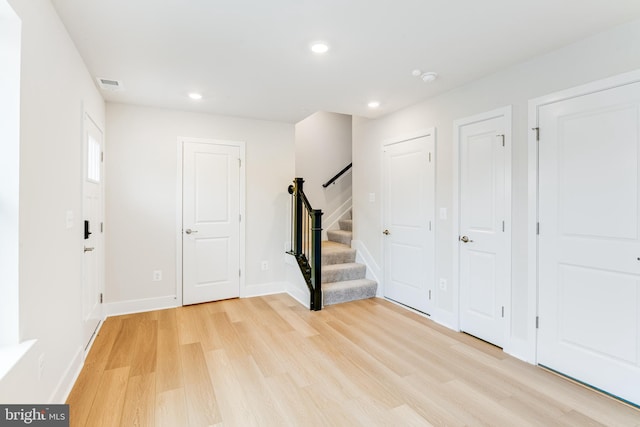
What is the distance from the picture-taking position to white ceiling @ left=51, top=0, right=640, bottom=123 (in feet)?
6.26

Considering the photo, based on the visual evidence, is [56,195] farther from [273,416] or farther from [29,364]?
[273,416]

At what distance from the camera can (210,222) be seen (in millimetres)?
4133

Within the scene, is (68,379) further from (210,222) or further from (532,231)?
(532,231)

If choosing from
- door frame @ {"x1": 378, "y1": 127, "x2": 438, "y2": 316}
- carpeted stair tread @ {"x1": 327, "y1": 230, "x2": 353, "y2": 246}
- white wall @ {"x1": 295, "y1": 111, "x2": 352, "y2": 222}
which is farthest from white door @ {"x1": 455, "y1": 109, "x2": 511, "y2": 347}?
white wall @ {"x1": 295, "y1": 111, "x2": 352, "y2": 222}

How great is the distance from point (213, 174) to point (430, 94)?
274 centimetres

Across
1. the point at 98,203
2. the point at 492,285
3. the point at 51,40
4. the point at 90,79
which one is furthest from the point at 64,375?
the point at 492,285

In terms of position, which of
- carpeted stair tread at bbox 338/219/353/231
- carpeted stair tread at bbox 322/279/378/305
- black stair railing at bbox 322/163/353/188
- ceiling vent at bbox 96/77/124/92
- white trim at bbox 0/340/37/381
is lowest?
carpeted stair tread at bbox 322/279/378/305

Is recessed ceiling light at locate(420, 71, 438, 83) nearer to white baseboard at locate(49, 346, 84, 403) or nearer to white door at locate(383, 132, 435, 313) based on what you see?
white door at locate(383, 132, 435, 313)

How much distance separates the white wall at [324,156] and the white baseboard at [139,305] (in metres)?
2.72

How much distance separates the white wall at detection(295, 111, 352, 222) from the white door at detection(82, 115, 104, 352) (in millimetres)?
2977

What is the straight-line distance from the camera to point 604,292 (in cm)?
217

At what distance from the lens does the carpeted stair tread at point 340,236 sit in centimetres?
506

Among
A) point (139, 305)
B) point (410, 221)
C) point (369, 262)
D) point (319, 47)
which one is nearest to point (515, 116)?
point (410, 221)

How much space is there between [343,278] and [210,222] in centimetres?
189
